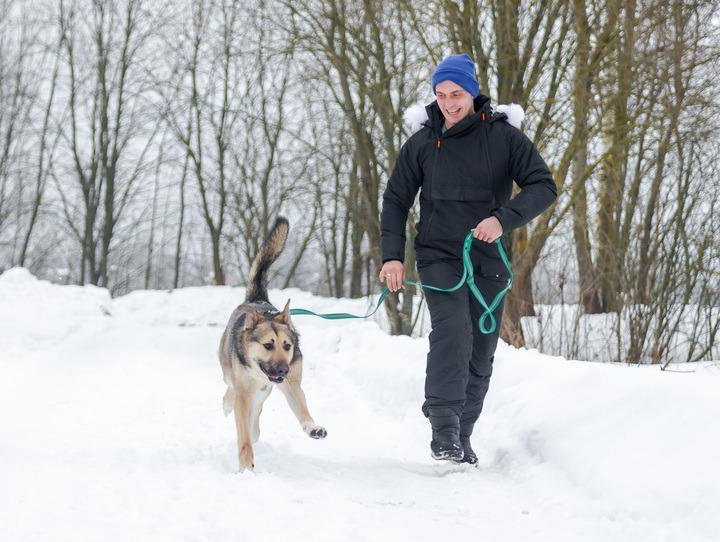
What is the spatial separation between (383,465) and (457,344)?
2.70ft

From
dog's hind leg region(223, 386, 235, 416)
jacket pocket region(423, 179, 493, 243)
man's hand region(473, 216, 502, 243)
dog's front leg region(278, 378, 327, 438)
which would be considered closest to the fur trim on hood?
jacket pocket region(423, 179, 493, 243)

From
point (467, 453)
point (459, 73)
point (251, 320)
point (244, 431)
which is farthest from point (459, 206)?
point (244, 431)

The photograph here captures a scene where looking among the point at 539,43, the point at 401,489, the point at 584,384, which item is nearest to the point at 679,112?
the point at 539,43

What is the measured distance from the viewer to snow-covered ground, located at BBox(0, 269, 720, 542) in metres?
2.80

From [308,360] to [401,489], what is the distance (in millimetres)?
6002

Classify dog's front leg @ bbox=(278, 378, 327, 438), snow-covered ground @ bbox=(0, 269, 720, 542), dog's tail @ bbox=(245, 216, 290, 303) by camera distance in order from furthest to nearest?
dog's tail @ bbox=(245, 216, 290, 303) → dog's front leg @ bbox=(278, 378, 327, 438) → snow-covered ground @ bbox=(0, 269, 720, 542)

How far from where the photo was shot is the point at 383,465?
4.05m

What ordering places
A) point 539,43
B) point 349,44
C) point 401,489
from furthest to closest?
point 349,44
point 539,43
point 401,489

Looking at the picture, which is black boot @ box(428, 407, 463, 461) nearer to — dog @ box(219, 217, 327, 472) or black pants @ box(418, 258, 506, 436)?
black pants @ box(418, 258, 506, 436)

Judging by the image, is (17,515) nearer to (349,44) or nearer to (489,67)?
(489,67)

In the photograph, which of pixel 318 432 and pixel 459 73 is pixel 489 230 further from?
pixel 318 432

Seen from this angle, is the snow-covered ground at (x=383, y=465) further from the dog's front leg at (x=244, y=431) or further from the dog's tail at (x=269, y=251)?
the dog's tail at (x=269, y=251)

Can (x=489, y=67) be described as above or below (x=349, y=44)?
below

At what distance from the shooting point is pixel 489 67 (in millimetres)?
9508
